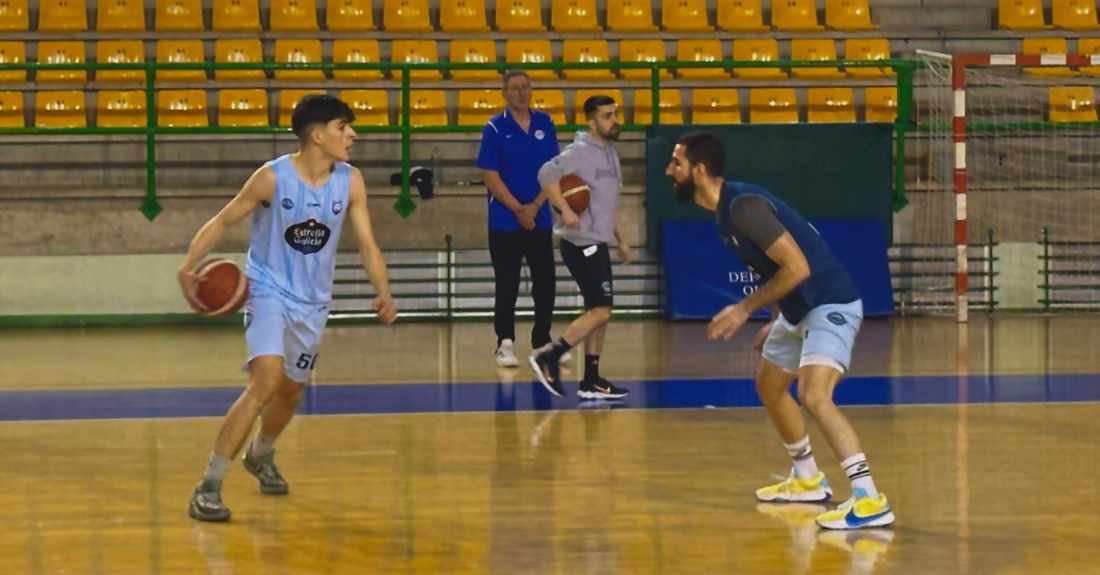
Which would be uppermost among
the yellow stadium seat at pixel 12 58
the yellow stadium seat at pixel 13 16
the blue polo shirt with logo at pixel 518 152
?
the yellow stadium seat at pixel 13 16

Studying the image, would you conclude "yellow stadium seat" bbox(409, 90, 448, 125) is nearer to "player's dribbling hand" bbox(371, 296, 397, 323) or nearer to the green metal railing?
the green metal railing

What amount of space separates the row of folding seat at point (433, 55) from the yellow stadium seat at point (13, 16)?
0.44 meters

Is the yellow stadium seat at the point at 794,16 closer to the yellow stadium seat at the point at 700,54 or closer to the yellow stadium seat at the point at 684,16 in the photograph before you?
the yellow stadium seat at the point at 684,16

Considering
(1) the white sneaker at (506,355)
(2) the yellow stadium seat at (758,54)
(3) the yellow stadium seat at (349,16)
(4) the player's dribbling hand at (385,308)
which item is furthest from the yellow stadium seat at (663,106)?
(4) the player's dribbling hand at (385,308)

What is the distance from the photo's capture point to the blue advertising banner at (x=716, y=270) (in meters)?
15.4

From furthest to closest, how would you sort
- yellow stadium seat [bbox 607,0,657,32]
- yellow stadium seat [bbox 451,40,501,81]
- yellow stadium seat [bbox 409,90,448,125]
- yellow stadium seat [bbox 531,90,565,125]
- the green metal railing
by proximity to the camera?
yellow stadium seat [bbox 607,0,657,32], yellow stadium seat [bbox 451,40,501,81], yellow stadium seat [bbox 531,90,565,125], yellow stadium seat [bbox 409,90,448,125], the green metal railing

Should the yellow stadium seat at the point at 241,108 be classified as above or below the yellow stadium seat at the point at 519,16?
below

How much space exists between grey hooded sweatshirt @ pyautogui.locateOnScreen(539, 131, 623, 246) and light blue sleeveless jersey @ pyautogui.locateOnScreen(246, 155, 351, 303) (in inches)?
142

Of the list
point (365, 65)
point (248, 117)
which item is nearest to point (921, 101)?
point (365, 65)

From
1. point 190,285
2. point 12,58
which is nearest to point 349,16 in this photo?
point 12,58

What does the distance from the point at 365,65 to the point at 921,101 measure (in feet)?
19.2

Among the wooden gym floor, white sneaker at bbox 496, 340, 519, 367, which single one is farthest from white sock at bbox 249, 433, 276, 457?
white sneaker at bbox 496, 340, 519, 367

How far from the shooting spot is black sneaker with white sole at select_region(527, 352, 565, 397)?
33.8ft

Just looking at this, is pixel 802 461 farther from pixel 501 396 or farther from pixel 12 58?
pixel 12 58
